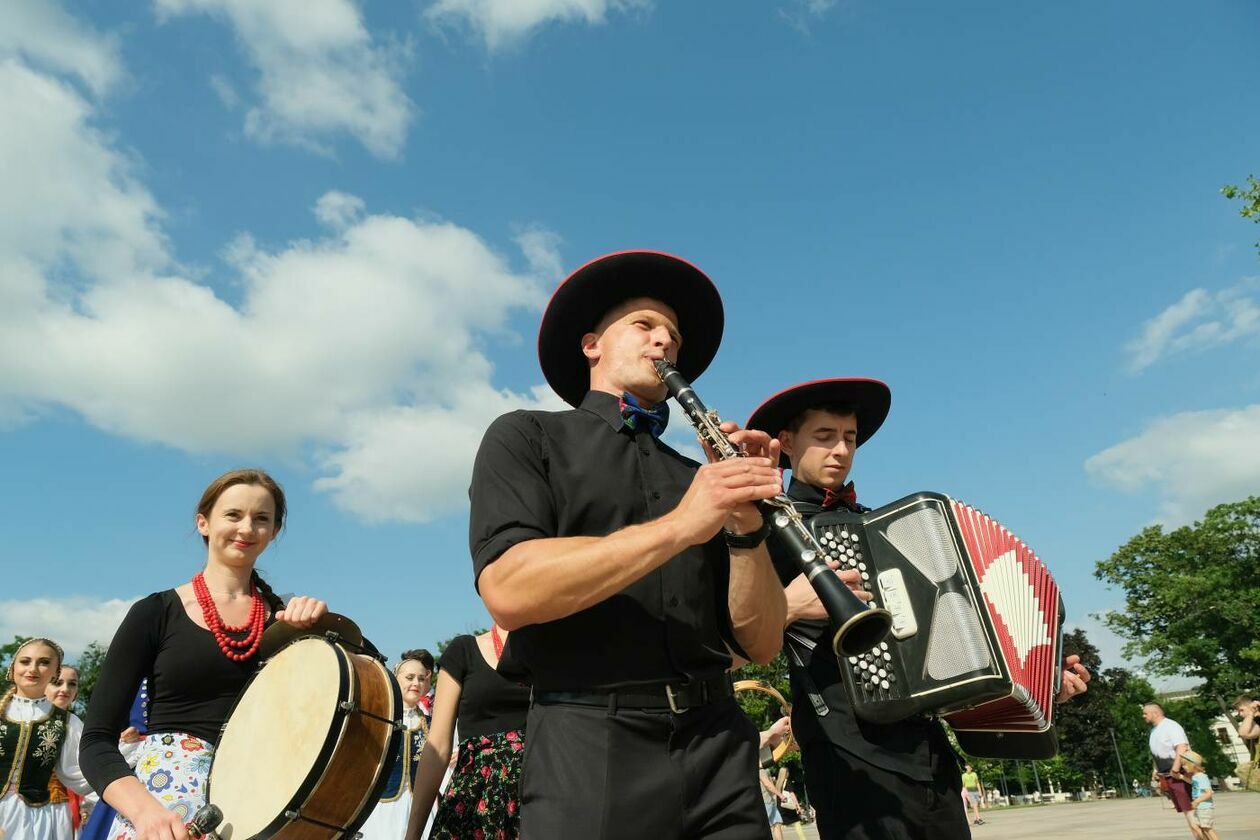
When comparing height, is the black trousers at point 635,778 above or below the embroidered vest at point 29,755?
below

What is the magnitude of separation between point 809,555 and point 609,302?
54.0 inches

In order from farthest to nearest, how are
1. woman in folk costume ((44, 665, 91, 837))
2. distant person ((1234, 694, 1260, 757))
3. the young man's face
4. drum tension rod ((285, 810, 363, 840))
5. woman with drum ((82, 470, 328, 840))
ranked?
distant person ((1234, 694, 1260, 757)) → woman in folk costume ((44, 665, 91, 837)) → the young man's face → woman with drum ((82, 470, 328, 840)) → drum tension rod ((285, 810, 363, 840))

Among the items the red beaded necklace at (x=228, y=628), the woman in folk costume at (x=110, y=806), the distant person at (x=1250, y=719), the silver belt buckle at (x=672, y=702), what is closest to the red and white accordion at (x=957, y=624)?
the silver belt buckle at (x=672, y=702)

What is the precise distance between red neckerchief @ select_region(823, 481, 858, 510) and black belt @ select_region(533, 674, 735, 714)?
2231mm

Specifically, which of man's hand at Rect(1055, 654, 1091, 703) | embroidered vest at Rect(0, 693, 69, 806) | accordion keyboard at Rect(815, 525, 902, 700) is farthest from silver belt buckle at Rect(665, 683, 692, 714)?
embroidered vest at Rect(0, 693, 69, 806)

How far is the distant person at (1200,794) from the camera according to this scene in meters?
13.9

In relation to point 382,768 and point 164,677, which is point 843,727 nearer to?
point 382,768

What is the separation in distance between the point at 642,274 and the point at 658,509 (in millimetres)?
1081

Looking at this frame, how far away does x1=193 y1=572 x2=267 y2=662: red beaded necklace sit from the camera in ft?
13.1

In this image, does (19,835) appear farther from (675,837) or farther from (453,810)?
(675,837)

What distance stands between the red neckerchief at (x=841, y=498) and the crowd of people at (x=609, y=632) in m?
0.02

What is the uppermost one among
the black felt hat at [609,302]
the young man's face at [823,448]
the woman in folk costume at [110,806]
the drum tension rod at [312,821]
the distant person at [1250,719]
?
the black felt hat at [609,302]

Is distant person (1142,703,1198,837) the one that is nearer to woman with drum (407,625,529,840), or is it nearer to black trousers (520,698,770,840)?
woman with drum (407,625,529,840)

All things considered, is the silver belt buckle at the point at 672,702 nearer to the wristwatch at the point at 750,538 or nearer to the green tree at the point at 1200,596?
the wristwatch at the point at 750,538
